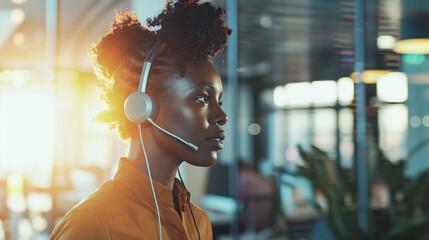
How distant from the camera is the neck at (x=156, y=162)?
0.90 metres

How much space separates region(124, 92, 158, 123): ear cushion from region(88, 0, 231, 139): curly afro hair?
1.8 inches

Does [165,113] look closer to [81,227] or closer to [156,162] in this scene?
[156,162]

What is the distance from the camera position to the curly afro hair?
0.87 m

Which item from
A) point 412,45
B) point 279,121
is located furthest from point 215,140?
point 279,121

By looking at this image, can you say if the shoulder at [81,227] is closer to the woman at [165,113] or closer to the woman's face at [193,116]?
the woman at [165,113]

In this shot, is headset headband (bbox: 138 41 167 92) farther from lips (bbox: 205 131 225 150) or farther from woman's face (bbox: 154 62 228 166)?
lips (bbox: 205 131 225 150)

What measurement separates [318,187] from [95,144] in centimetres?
778

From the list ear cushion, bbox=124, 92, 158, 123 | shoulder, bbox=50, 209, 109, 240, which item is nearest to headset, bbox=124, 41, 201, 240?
ear cushion, bbox=124, 92, 158, 123

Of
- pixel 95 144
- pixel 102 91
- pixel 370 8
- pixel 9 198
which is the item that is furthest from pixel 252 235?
pixel 95 144

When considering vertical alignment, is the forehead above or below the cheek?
above

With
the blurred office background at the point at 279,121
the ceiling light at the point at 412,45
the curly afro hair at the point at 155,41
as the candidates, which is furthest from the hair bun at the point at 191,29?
the ceiling light at the point at 412,45

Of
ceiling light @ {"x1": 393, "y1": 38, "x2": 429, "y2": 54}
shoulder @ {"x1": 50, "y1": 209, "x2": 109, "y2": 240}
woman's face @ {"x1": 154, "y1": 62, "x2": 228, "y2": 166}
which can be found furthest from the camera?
ceiling light @ {"x1": 393, "y1": 38, "x2": 429, "y2": 54}

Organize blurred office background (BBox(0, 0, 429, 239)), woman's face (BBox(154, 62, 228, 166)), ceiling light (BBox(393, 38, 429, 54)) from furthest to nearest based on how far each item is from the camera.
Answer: ceiling light (BBox(393, 38, 429, 54))
blurred office background (BBox(0, 0, 429, 239))
woman's face (BBox(154, 62, 228, 166))

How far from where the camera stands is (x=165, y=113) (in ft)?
2.84
